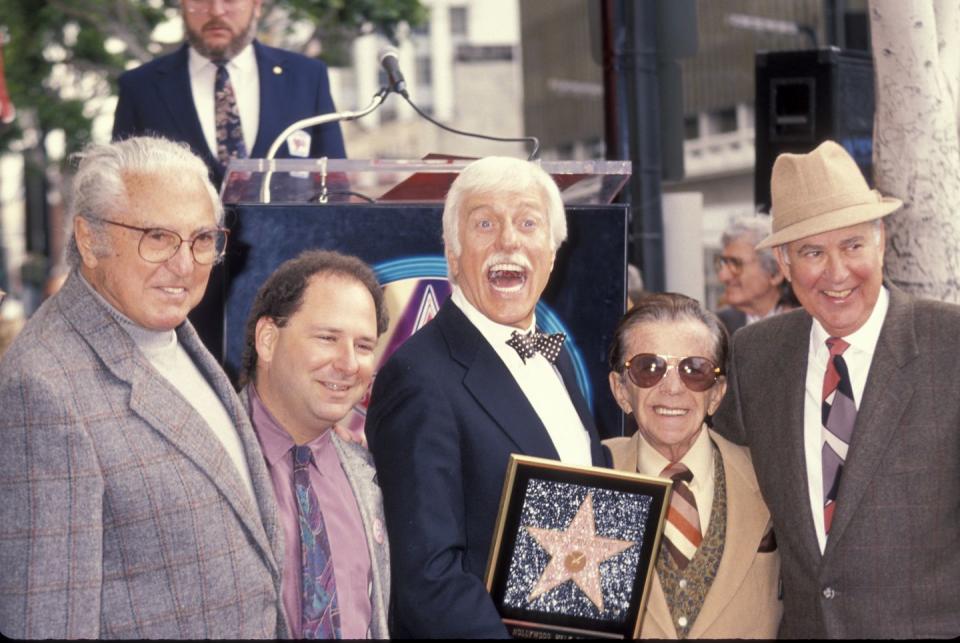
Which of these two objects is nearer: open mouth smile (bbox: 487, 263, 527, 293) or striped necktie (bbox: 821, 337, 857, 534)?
open mouth smile (bbox: 487, 263, 527, 293)

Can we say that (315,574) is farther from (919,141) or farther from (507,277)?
(919,141)

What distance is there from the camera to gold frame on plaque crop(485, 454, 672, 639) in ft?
10.3

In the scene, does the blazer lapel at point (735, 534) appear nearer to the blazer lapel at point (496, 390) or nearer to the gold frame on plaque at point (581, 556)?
the gold frame on plaque at point (581, 556)

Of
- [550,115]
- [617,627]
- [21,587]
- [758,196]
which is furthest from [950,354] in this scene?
[550,115]

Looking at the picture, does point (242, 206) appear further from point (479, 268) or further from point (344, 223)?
point (479, 268)

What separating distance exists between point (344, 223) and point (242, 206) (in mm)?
297

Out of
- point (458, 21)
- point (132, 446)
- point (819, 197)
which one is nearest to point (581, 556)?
point (132, 446)

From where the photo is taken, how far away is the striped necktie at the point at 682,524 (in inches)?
136

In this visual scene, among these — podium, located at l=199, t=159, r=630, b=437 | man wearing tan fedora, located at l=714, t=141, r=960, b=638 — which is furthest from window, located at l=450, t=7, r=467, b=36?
man wearing tan fedora, located at l=714, t=141, r=960, b=638

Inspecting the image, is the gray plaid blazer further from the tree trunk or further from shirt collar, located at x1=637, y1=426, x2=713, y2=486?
the tree trunk

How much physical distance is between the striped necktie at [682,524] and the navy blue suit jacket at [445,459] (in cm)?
37

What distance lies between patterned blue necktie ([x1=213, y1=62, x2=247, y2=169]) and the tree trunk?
8.15 feet

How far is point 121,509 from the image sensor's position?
276 cm

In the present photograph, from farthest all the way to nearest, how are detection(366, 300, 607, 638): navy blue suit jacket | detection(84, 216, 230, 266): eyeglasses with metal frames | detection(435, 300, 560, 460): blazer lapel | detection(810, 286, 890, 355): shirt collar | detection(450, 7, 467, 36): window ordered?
1. detection(450, 7, 467, 36): window
2. detection(810, 286, 890, 355): shirt collar
3. detection(435, 300, 560, 460): blazer lapel
4. detection(366, 300, 607, 638): navy blue suit jacket
5. detection(84, 216, 230, 266): eyeglasses with metal frames
